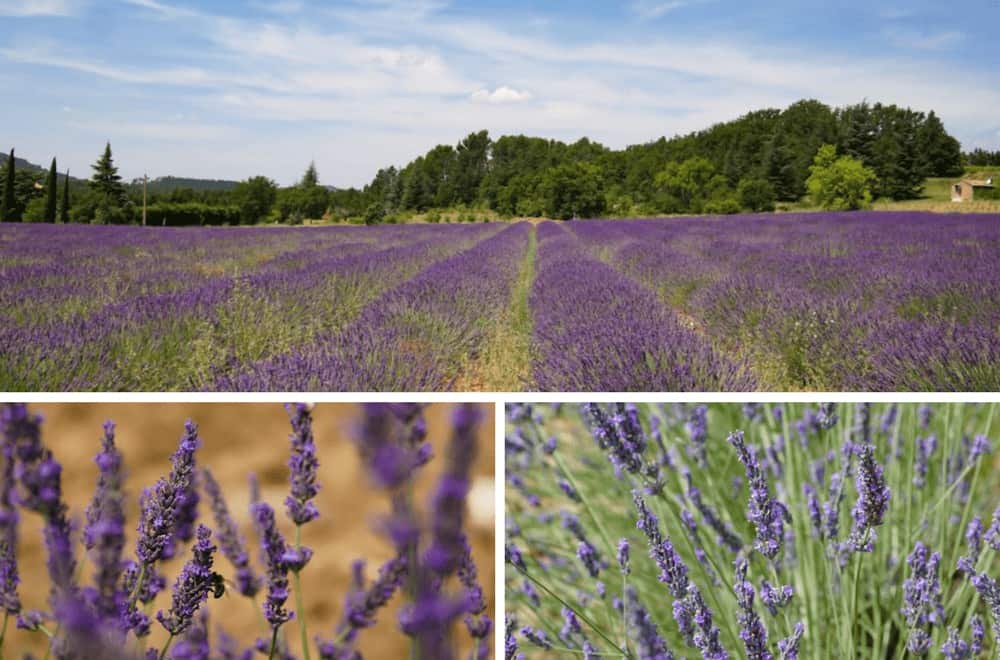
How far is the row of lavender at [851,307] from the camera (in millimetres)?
3064

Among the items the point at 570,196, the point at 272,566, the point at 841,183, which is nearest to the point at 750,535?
the point at 272,566

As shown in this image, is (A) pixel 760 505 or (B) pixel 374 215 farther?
(B) pixel 374 215

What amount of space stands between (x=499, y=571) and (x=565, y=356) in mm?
2280

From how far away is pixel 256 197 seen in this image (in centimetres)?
5691

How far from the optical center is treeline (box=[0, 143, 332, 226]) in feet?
107

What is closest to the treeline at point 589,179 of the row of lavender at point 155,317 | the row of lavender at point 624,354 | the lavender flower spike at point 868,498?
the row of lavender at point 155,317

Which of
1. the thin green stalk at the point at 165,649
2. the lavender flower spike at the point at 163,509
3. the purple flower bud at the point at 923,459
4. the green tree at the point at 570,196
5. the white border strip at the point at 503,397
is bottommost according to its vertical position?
the thin green stalk at the point at 165,649

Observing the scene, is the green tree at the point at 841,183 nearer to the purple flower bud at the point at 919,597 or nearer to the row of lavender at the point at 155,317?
the row of lavender at the point at 155,317

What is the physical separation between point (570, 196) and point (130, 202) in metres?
24.3

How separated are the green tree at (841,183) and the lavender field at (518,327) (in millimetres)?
36111

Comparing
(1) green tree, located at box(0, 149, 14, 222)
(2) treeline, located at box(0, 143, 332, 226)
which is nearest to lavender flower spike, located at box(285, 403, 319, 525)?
(2) treeline, located at box(0, 143, 332, 226)

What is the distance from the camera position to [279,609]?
2.67ft

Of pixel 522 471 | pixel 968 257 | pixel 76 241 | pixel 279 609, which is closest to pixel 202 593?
Answer: pixel 279 609

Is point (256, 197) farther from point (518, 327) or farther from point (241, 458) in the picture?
point (241, 458)
